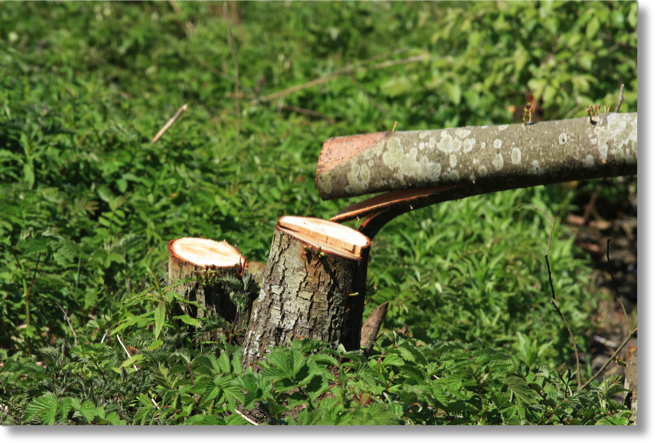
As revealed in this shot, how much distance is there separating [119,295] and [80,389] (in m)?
0.63

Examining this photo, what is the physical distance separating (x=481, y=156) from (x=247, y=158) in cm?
261

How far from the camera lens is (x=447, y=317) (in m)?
3.49

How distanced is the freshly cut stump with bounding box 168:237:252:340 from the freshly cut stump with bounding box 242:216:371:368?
227 millimetres

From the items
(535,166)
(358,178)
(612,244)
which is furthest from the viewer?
(612,244)

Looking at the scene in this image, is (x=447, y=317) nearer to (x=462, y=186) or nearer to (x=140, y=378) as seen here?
(x=462, y=186)

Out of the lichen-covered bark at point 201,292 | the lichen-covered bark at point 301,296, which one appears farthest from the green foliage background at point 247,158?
the lichen-covered bark at point 301,296

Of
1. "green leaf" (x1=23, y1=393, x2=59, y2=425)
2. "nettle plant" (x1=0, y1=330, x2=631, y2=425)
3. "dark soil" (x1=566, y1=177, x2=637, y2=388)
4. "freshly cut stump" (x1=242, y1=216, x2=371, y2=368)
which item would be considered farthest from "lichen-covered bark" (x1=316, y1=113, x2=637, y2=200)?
"dark soil" (x1=566, y1=177, x2=637, y2=388)

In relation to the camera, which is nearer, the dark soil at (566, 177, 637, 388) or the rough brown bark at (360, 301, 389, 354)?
the rough brown bark at (360, 301, 389, 354)

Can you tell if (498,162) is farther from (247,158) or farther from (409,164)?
(247,158)

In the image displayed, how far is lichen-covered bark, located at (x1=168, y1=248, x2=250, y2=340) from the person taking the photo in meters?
2.58

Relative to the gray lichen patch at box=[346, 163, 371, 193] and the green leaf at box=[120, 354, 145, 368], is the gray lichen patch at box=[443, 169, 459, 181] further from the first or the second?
the green leaf at box=[120, 354, 145, 368]

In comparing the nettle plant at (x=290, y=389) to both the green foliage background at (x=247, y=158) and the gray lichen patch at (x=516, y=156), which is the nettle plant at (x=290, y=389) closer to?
the green foliage background at (x=247, y=158)

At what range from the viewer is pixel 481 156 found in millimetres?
2295

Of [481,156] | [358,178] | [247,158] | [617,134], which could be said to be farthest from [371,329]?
[247,158]
